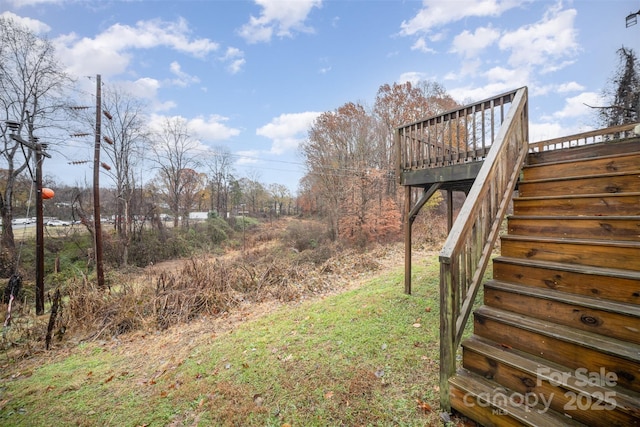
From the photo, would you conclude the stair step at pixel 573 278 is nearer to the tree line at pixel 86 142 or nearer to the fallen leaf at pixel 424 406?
the fallen leaf at pixel 424 406

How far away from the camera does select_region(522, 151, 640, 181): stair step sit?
95.4 inches

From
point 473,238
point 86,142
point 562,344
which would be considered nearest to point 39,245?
point 86,142

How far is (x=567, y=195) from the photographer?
8.33 feet

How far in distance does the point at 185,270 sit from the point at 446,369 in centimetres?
628

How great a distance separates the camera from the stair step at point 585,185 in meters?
2.30

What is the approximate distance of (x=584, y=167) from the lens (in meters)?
2.64

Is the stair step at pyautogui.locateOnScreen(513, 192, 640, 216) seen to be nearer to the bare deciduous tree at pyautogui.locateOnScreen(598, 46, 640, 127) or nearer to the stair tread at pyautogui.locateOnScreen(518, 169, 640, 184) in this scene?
the stair tread at pyautogui.locateOnScreen(518, 169, 640, 184)

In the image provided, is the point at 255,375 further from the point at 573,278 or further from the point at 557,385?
the point at 573,278

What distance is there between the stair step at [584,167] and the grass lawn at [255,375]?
2.38 m

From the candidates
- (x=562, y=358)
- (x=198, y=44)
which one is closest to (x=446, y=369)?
(x=562, y=358)

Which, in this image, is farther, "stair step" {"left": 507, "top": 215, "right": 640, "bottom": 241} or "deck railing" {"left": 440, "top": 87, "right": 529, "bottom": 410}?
"stair step" {"left": 507, "top": 215, "right": 640, "bottom": 241}

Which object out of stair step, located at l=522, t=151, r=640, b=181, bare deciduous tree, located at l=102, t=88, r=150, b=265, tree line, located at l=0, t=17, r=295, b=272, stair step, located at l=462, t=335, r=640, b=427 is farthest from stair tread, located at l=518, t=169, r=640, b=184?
bare deciduous tree, located at l=102, t=88, r=150, b=265

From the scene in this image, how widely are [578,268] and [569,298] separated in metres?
0.30

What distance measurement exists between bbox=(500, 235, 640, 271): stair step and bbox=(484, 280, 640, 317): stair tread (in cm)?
34
